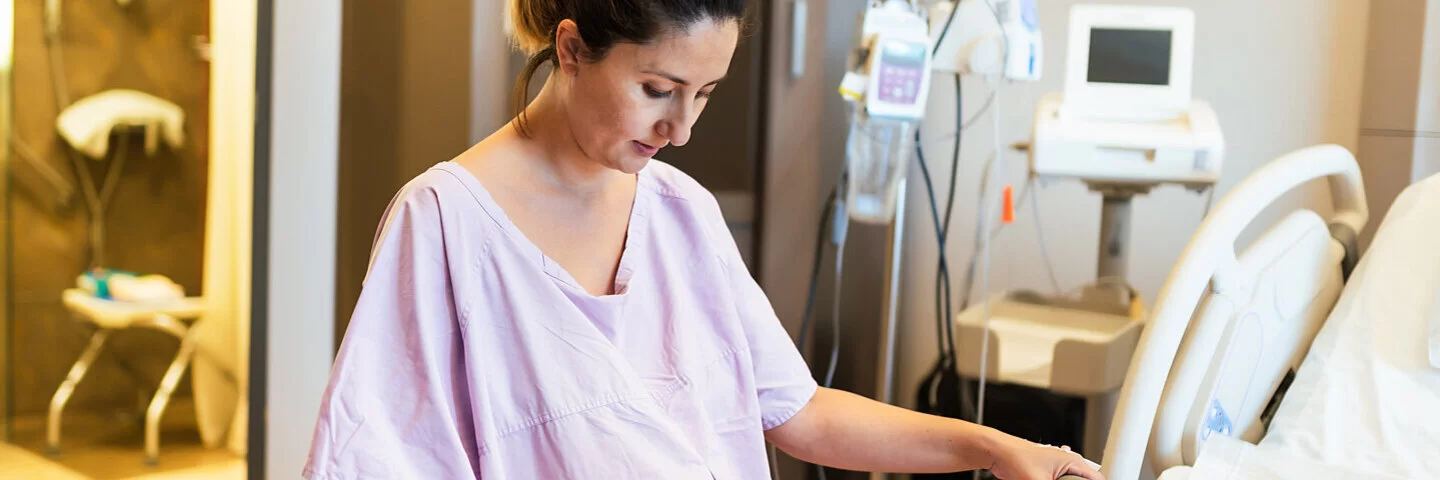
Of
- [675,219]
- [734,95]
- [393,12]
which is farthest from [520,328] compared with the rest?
[734,95]

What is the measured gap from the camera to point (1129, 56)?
2219 mm

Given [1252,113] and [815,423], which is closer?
[815,423]

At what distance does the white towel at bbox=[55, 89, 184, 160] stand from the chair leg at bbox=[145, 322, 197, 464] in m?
0.36

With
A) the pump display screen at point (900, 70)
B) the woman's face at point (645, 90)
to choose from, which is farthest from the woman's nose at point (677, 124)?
the pump display screen at point (900, 70)

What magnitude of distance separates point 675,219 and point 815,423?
266mm

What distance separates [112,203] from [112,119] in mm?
139

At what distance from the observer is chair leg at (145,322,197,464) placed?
2.09 m

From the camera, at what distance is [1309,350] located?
5.42 feet

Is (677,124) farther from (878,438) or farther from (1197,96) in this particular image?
(1197,96)

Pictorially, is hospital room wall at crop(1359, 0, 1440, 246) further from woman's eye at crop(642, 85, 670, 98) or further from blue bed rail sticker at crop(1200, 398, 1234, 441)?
woman's eye at crop(642, 85, 670, 98)

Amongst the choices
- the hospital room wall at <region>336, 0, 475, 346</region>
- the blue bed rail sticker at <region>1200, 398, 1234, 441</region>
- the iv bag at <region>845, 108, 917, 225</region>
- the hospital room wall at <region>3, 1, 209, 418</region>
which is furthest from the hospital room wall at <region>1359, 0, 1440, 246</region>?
the hospital room wall at <region>3, 1, 209, 418</region>

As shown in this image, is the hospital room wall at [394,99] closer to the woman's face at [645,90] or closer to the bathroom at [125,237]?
the bathroom at [125,237]

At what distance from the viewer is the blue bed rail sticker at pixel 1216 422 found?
1.39 meters

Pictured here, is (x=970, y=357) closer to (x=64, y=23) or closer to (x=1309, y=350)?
(x=1309, y=350)
